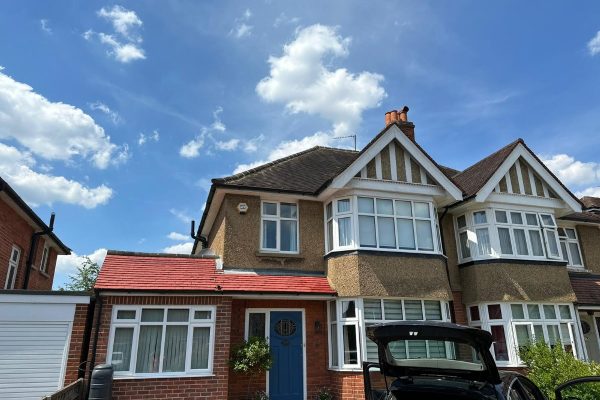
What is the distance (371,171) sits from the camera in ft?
38.8

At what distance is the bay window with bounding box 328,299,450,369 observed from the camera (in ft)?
33.5

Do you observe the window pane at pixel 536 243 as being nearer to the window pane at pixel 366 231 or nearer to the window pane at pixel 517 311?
the window pane at pixel 517 311

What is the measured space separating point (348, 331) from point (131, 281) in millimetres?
5461

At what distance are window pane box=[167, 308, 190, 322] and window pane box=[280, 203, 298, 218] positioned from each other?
3.84 meters

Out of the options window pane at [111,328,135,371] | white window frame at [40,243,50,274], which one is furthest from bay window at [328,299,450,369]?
white window frame at [40,243,50,274]

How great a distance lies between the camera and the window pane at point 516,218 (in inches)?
502

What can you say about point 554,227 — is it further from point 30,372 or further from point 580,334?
point 30,372

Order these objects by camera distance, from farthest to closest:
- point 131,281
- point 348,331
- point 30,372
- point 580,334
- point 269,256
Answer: point 580,334 < point 269,256 < point 348,331 < point 131,281 < point 30,372

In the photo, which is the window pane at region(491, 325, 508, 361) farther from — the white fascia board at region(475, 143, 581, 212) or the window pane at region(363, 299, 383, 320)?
the white fascia board at region(475, 143, 581, 212)

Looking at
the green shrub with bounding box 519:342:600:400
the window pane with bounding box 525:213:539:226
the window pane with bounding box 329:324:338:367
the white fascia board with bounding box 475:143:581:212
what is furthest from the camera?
the white fascia board with bounding box 475:143:581:212

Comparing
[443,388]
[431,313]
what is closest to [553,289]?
[431,313]

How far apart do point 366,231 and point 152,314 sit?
586cm

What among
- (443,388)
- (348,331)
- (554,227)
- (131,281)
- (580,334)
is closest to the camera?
(443,388)

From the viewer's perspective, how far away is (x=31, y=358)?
8.59m
